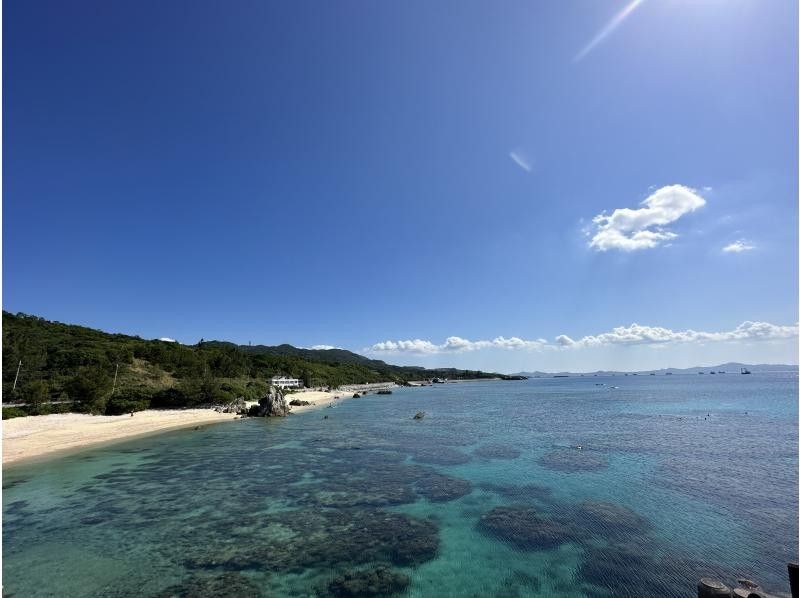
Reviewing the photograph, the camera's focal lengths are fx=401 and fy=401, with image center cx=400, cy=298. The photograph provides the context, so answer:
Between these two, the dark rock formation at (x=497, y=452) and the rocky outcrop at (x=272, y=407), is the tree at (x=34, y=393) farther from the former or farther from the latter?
the dark rock formation at (x=497, y=452)

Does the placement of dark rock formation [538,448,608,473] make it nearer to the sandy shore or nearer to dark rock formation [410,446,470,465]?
dark rock formation [410,446,470,465]

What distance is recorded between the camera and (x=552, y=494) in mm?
27141

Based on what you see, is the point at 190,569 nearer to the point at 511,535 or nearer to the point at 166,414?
the point at 511,535

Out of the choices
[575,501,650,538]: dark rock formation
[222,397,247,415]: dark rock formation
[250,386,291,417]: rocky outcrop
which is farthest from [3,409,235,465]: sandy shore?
[575,501,650,538]: dark rock formation

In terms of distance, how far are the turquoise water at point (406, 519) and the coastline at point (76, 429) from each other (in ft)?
15.7

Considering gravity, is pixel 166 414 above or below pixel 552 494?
above

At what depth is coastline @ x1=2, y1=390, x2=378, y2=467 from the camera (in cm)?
4091

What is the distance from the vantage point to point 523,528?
21.8m

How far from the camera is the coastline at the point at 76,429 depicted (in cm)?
4091

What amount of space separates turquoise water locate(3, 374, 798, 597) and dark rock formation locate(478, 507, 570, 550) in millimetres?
126

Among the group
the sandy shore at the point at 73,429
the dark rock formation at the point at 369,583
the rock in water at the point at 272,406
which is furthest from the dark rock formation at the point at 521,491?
the rock in water at the point at 272,406

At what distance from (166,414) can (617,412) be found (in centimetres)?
8185

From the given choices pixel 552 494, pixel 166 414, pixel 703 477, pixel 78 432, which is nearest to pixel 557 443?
pixel 703 477

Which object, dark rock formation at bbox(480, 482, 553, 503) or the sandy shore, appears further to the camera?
the sandy shore
